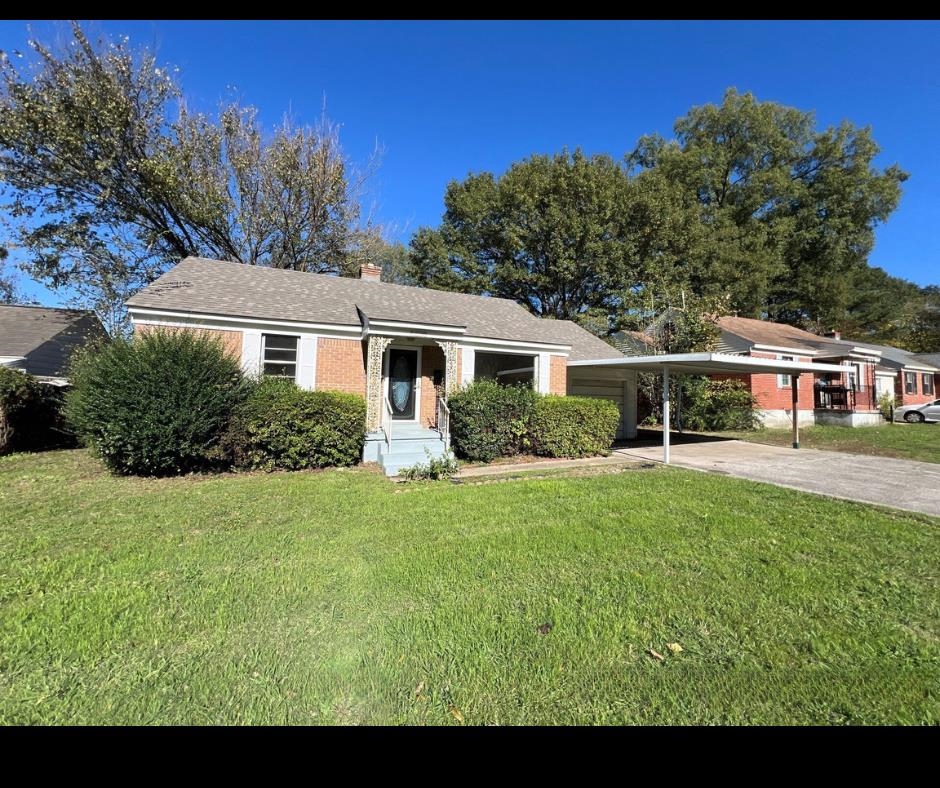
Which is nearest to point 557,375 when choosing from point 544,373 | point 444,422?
point 544,373

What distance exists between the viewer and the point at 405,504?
6305 millimetres

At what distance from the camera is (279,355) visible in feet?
36.0

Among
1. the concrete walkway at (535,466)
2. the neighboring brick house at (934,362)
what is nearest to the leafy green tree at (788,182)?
the neighboring brick house at (934,362)

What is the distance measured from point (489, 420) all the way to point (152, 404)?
6793mm

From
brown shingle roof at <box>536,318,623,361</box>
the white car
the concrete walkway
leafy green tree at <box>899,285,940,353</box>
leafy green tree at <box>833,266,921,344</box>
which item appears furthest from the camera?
leafy green tree at <box>899,285,940,353</box>

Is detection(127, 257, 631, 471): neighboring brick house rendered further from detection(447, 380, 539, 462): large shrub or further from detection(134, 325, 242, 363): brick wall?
detection(447, 380, 539, 462): large shrub

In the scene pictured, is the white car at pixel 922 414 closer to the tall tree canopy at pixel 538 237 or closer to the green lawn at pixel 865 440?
the green lawn at pixel 865 440

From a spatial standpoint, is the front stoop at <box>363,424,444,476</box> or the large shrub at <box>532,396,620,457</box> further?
the large shrub at <box>532,396,620,457</box>

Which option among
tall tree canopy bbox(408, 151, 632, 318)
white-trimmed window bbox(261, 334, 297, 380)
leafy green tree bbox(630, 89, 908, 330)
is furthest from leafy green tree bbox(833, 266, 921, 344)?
white-trimmed window bbox(261, 334, 297, 380)

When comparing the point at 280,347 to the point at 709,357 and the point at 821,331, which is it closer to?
the point at 709,357

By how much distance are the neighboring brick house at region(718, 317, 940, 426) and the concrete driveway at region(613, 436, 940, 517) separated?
7.86 m

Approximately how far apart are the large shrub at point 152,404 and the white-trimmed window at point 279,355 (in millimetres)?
2494

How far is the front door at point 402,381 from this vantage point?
12.5m

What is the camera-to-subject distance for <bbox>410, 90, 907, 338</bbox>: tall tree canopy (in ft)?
80.5
